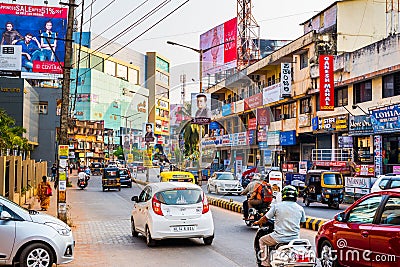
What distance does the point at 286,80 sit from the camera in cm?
4472

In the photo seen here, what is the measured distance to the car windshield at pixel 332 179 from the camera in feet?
85.6

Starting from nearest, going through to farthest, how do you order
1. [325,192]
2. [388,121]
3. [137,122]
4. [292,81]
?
[325,192] < [388,121] < [292,81] < [137,122]

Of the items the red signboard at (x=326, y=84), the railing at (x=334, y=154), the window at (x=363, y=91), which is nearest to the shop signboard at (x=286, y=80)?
the railing at (x=334, y=154)

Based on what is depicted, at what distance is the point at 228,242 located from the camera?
1436cm

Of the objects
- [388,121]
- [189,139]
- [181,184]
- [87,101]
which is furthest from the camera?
[87,101]

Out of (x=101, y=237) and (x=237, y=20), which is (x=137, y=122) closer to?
(x=237, y=20)

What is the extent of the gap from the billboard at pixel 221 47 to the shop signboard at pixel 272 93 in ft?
38.9

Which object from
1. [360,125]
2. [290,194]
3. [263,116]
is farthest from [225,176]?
[290,194]

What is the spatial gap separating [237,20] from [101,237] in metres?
49.2

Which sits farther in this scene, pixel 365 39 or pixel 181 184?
pixel 365 39

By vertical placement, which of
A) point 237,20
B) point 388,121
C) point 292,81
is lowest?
point 388,121

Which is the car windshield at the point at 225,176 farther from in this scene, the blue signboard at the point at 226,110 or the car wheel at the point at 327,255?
the car wheel at the point at 327,255

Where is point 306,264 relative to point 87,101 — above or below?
below

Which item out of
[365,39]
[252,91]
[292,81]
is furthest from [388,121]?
[252,91]
